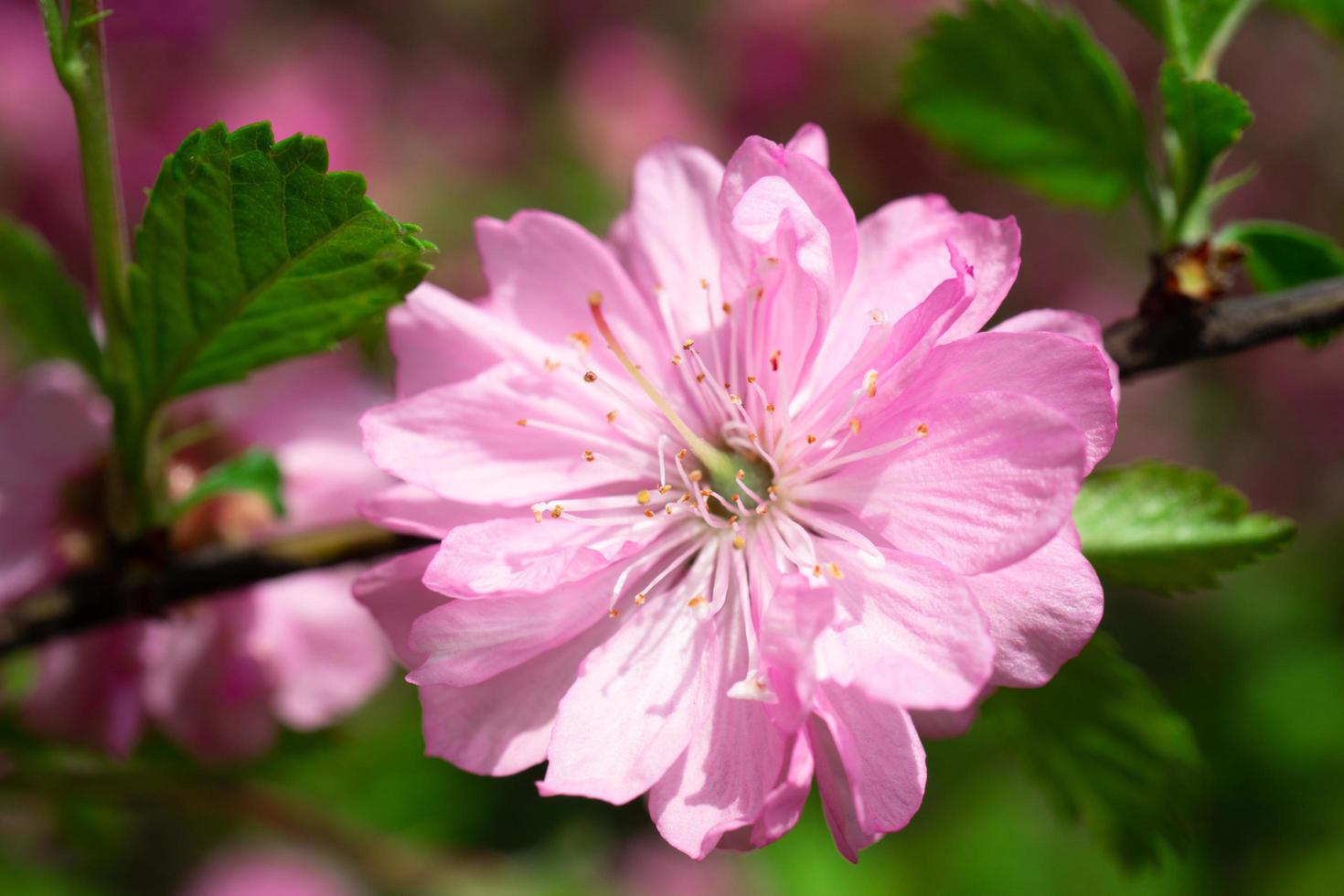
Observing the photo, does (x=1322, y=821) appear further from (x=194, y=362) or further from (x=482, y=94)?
(x=482, y=94)

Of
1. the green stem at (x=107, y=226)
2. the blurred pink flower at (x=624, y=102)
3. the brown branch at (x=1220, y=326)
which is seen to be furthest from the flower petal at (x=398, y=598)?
the blurred pink flower at (x=624, y=102)

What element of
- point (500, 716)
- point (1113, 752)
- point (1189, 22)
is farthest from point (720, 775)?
point (1189, 22)

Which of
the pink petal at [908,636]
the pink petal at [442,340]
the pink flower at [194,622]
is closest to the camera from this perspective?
the pink petal at [908,636]

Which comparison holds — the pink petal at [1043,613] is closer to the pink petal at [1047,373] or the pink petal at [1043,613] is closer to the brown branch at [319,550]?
the pink petal at [1047,373]

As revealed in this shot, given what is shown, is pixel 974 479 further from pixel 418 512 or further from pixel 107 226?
pixel 107 226

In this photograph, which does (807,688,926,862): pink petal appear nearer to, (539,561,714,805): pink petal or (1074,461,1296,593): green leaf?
(539,561,714,805): pink petal

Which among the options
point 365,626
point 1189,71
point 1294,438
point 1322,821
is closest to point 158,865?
point 365,626
